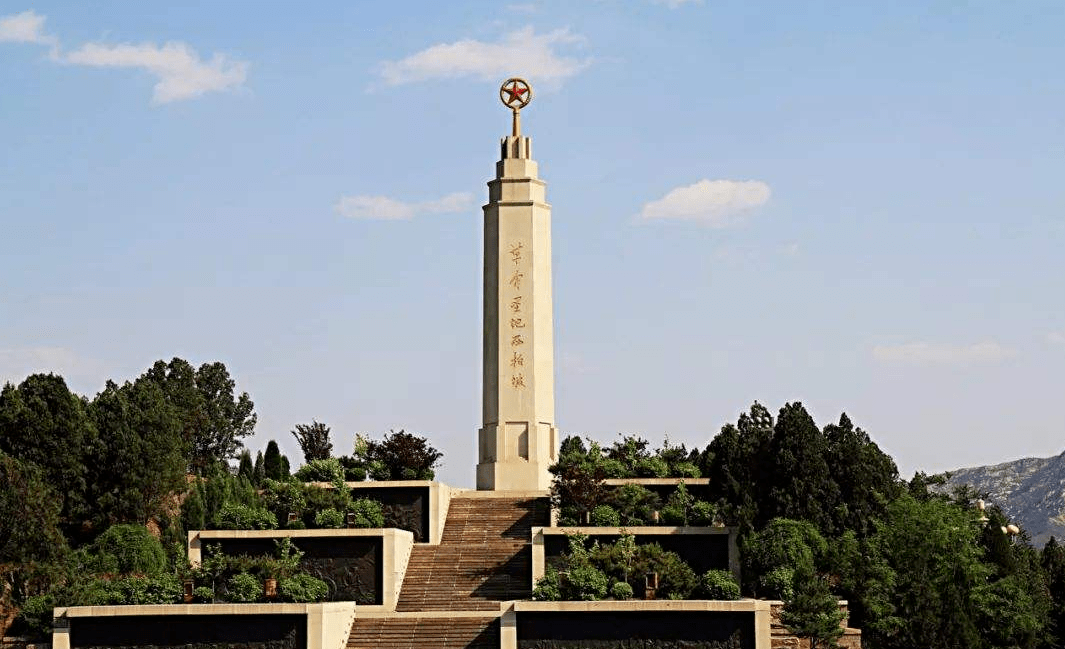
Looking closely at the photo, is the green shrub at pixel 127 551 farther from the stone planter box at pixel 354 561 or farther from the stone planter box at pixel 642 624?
the stone planter box at pixel 642 624

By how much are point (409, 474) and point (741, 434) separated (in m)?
8.73

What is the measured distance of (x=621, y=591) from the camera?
30891 mm

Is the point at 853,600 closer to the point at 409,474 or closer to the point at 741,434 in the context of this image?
the point at 741,434

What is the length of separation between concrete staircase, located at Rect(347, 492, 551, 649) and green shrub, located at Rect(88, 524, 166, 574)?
274 inches

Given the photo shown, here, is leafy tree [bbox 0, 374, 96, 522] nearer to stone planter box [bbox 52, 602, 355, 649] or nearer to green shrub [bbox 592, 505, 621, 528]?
stone planter box [bbox 52, 602, 355, 649]

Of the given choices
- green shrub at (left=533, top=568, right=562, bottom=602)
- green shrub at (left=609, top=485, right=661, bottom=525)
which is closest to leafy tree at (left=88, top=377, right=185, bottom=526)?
→ green shrub at (left=609, top=485, right=661, bottom=525)

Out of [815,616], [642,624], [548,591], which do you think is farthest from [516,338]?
[642,624]

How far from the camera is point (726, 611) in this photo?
97.4ft

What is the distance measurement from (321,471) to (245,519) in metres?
4.67

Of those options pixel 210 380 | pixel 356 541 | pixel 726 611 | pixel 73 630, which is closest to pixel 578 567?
pixel 726 611

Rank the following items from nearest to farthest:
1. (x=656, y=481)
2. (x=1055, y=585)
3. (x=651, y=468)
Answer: (x=656, y=481) → (x=651, y=468) → (x=1055, y=585)

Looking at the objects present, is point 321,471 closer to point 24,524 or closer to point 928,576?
point 24,524

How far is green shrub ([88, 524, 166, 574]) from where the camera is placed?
39688 mm

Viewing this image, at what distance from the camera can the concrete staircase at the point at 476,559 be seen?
3553cm
